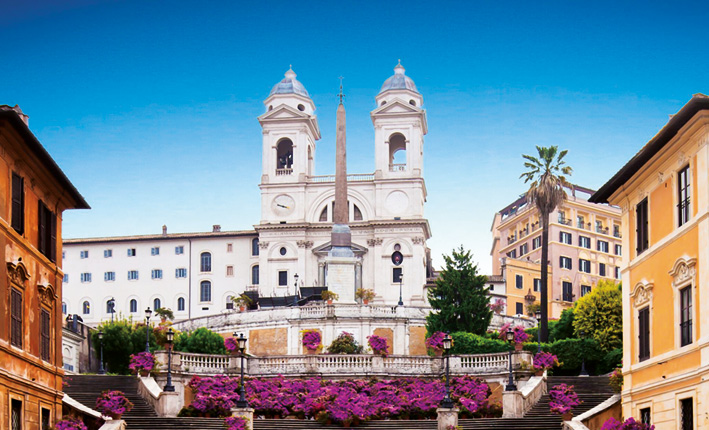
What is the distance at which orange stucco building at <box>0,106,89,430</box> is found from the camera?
3003 cm

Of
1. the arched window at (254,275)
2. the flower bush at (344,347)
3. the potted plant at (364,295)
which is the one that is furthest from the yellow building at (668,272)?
the arched window at (254,275)

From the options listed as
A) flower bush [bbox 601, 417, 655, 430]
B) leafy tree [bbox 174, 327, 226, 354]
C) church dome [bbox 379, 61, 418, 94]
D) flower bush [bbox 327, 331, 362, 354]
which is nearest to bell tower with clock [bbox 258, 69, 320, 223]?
church dome [bbox 379, 61, 418, 94]

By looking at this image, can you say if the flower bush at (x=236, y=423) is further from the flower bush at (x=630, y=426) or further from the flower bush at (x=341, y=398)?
the flower bush at (x=630, y=426)

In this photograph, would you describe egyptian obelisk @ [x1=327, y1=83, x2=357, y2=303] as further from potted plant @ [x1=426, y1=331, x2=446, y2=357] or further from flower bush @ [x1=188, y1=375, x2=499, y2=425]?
flower bush @ [x1=188, y1=375, x2=499, y2=425]

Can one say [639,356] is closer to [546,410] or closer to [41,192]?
[546,410]

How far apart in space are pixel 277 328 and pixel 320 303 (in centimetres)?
464

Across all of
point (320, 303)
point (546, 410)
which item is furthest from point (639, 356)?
point (320, 303)

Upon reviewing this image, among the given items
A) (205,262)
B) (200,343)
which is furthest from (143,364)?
(205,262)

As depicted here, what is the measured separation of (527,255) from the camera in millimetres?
121438

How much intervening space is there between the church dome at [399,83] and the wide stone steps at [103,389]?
6008 cm

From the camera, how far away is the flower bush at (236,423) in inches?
1763

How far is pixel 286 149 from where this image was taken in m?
110

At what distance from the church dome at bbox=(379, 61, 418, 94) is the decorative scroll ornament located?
72930 mm

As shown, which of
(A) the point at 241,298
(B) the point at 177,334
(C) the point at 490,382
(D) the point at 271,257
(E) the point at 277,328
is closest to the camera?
(C) the point at 490,382
